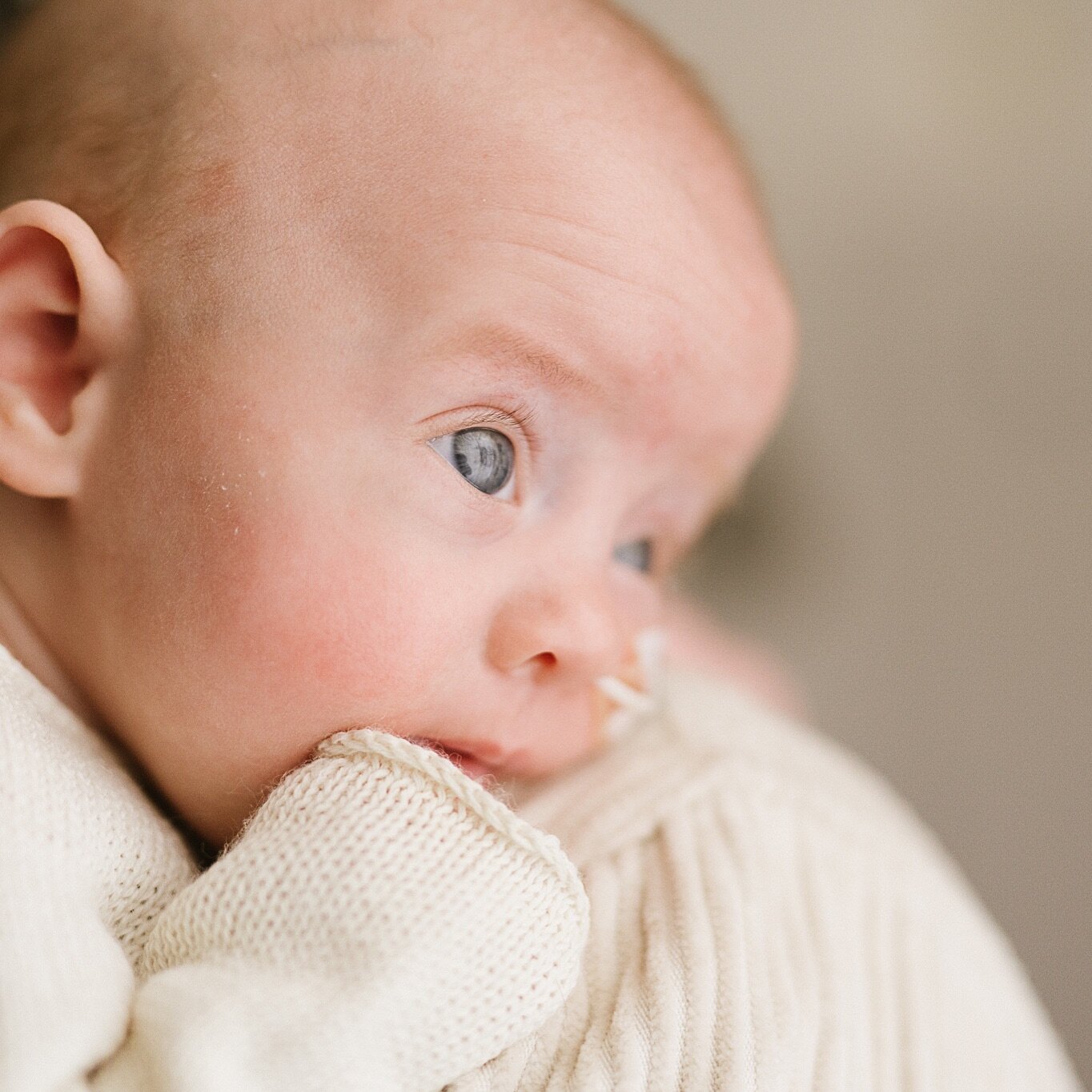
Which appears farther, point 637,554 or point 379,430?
point 637,554

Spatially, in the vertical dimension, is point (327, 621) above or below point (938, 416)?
below

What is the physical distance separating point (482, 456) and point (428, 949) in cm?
30

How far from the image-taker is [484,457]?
2.53 ft

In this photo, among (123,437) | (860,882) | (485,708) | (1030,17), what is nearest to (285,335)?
(123,437)

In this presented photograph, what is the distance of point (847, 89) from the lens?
5.59 ft

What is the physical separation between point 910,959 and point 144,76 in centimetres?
76

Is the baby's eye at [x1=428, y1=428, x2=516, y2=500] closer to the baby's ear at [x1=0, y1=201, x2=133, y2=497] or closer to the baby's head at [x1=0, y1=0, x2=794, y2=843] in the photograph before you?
the baby's head at [x1=0, y1=0, x2=794, y2=843]

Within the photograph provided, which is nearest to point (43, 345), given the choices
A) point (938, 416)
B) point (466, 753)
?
point (466, 753)

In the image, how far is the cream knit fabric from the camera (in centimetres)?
59

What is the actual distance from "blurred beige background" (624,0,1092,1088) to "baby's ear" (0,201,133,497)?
38.8 inches

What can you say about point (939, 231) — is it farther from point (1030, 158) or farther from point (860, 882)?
point (860, 882)

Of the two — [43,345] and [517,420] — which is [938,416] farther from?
[43,345]

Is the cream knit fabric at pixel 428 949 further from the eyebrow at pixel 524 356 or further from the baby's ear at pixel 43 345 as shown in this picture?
the eyebrow at pixel 524 356

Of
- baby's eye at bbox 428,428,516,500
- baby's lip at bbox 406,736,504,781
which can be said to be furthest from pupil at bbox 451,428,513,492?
baby's lip at bbox 406,736,504,781
